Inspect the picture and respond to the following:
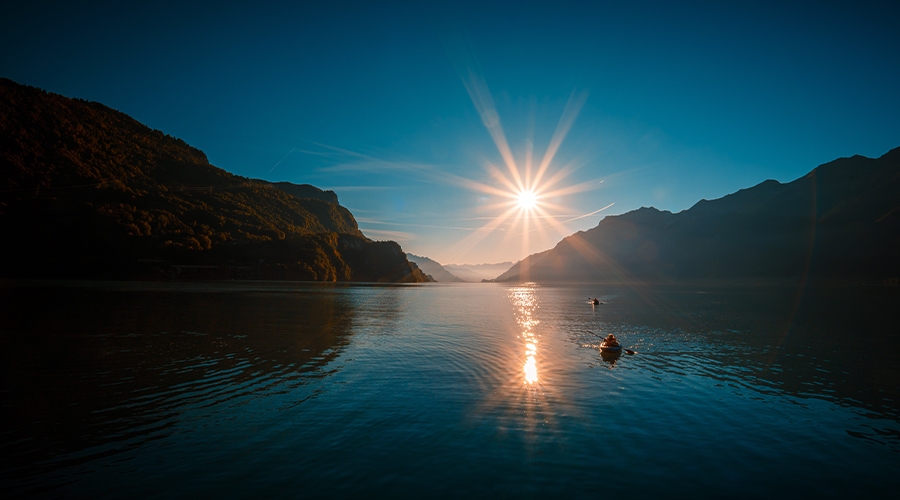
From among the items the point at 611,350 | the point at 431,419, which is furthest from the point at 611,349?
the point at 431,419

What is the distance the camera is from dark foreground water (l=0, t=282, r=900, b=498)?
37.8 feet

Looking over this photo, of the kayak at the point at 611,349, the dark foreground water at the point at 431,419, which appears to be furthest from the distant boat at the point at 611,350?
the dark foreground water at the point at 431,419

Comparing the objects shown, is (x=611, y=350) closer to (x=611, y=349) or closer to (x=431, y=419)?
(x=611, y=349)

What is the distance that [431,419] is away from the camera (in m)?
17.0

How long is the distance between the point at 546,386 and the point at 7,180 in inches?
9543

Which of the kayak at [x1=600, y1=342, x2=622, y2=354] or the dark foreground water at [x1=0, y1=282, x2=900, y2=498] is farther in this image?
the kayak at [x1=600, y1=342, x2=622, y2=354]

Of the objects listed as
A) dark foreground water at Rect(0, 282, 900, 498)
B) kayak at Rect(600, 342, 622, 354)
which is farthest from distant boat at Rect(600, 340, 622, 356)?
dark foreground water at Rect(0, 282, 900, 498)

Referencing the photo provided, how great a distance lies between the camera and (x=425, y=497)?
1051cm

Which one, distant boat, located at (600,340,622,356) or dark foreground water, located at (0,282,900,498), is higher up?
distant boat, located at (600,340,622,356)

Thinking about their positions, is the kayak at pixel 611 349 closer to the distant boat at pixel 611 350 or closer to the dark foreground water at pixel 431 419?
the distant boat at pixel 611 350

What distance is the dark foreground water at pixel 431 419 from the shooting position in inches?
454

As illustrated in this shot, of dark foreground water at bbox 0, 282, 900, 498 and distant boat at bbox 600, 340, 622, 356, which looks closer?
dark foreground water at bbox 0, 282, 900, 498

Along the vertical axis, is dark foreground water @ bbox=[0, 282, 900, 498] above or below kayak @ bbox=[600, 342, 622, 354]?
below

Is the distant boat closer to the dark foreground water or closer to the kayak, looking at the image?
the kayak
